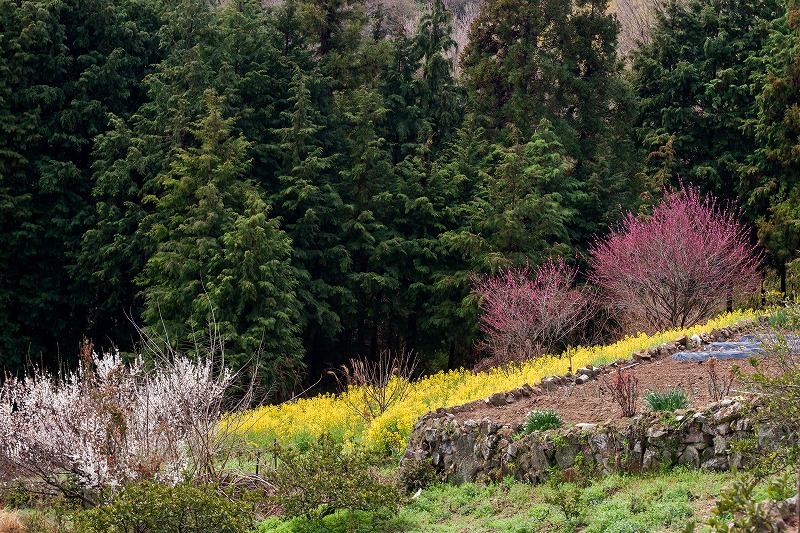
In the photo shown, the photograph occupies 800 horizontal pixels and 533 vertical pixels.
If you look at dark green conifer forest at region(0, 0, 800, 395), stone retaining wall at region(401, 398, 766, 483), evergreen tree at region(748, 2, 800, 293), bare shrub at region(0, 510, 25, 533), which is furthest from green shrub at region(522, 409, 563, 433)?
evergreen tree at region(748, 2, 800, 293)

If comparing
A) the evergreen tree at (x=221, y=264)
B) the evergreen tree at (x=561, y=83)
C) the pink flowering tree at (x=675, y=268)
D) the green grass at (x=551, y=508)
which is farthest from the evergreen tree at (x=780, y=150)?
the green grass at (x=551, y=508)

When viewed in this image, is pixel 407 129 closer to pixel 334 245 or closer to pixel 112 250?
pixel 334 245

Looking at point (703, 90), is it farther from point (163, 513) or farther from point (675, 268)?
point (163, 513)

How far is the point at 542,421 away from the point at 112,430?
4.94m

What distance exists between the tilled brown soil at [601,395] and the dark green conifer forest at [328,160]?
10.5m

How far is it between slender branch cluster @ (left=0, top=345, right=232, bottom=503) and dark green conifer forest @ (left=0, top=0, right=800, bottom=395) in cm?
1067

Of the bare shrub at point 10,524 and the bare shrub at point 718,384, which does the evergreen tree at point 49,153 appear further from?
the bare shrub at point 718,384

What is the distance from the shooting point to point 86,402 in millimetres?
10461

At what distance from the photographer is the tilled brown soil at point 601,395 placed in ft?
36.2

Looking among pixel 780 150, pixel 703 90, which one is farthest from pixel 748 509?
pixel 703 90

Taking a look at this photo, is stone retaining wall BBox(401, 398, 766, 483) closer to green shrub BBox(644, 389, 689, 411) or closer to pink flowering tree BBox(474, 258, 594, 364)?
green shrub BBox(644, 389, 689, 411)

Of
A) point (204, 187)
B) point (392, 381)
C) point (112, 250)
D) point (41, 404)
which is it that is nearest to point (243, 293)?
point (204, 187)

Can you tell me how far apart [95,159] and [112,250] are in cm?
423

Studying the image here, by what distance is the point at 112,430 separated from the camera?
10086 millimetres
